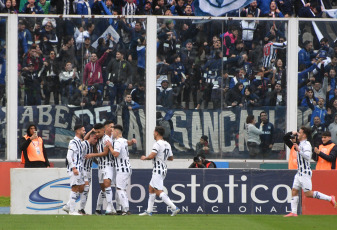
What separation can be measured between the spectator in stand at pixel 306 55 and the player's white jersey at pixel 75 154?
929 centimetres

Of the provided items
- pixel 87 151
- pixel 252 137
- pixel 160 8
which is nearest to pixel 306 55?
pixel 252 137

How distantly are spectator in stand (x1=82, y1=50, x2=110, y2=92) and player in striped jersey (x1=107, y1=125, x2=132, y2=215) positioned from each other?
623cm

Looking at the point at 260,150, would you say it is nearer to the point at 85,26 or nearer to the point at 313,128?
the point at 313,128

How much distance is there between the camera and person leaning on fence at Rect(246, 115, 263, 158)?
2272cm

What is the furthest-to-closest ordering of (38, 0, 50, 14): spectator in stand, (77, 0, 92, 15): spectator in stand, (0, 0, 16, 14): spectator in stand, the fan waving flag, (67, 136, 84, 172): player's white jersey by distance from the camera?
the fan waving flag, (77, 0, 92, 15): spectator in stand, (38, 0, 50, 14): spectator in stand, (0, 0, 16, 14): spectator in stand, (67, 136, 84, 172): player's white jersey

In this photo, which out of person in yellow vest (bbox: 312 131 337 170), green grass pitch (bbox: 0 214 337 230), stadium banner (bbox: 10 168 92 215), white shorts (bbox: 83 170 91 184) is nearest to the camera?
green grass pitch (bbox: 0 214 337 230)

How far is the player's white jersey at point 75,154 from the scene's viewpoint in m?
15.9

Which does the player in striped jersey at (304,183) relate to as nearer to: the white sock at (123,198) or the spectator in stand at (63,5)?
the white sock at (123,198)

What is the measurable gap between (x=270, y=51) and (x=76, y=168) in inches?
360

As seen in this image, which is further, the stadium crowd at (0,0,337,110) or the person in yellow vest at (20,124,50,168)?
the stadium crowd at (0,0,337,110)

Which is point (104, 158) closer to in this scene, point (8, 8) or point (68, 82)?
point (68, 82)

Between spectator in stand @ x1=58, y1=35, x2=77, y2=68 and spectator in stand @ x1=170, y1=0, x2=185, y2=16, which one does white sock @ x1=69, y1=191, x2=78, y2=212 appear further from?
spectator in stand @ x1=170, y1=0, x2=185, y2=16

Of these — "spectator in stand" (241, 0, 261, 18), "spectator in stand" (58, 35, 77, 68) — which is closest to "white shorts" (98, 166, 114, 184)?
"spectator in stand" (58, 35, 77, 68)

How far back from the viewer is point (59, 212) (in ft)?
56.2
